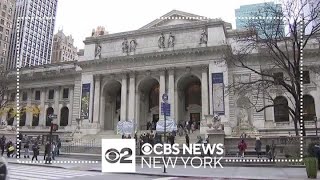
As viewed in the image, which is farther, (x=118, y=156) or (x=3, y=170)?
(x=118, y=156)

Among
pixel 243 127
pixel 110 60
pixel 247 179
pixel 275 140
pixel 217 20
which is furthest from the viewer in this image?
pixel 110 60

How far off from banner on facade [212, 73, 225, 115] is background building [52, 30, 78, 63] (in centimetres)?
7796

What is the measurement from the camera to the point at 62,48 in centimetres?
11331

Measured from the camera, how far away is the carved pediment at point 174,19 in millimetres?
51344

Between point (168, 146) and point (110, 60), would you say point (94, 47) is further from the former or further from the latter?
point (168, 146)

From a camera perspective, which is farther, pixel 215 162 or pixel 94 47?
pixel 94 47

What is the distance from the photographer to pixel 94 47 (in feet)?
172

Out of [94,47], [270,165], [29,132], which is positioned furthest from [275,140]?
[29,132]

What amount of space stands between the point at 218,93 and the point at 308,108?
1232 centimetres

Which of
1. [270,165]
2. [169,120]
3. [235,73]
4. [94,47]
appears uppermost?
[94,47]

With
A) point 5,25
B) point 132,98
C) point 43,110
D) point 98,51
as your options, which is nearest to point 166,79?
point 132,98

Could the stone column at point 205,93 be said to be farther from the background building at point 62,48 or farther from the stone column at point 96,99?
the background building at point 62,48

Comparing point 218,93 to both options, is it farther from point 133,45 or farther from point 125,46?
point 125,46

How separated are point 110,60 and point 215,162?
98.3ft
